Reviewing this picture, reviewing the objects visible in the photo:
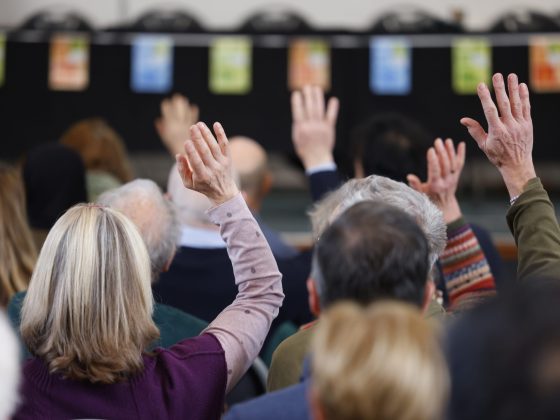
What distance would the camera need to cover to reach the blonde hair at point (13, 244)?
2.66 meters

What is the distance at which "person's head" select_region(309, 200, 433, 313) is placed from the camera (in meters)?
1.37

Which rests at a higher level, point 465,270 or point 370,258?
point 370,258

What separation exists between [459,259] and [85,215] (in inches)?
39.5

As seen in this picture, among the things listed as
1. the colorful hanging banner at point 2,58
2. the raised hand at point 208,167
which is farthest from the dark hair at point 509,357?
the colorful hanging banner at point 2,58

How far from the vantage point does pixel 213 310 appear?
8.73 ft

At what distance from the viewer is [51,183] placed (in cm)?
338

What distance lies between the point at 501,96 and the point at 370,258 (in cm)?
72

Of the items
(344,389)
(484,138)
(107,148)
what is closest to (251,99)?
(107,148)

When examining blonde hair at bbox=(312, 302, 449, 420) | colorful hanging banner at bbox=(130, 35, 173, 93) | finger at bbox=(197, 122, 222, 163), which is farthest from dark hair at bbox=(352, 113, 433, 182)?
colorful hanging banner at bbox=(130, 35, 173, 93)

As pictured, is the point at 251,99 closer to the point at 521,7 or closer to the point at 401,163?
the point at 521,7

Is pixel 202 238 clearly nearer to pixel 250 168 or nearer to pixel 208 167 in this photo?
pixel 250 168

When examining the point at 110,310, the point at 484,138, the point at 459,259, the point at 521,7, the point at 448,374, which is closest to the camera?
the point at 448,374

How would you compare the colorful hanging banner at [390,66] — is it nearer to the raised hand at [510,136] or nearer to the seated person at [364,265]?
the raised hand at [510,136]

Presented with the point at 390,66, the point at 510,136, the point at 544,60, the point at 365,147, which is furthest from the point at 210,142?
the point at 544,60
